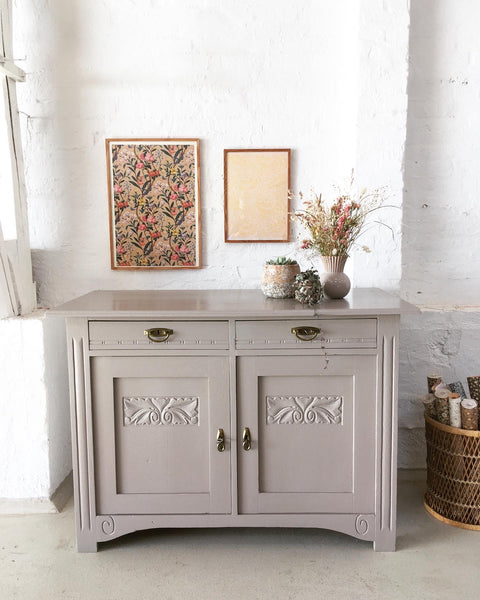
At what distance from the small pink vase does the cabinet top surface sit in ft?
0.21

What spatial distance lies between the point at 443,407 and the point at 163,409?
1447mm

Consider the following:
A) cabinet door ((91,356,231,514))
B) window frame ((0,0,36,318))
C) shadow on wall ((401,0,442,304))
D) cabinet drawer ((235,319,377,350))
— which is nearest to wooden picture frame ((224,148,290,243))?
shadow on wall ((401,0,442,304))

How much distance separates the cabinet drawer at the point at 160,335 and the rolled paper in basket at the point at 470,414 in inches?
50.0

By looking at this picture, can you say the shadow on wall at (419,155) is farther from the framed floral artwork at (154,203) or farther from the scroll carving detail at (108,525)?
the scroll carving detail at (108,525)

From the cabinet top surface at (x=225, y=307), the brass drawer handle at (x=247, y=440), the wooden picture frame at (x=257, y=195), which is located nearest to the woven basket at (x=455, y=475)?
the cabinet top surface at (x=225, y=307)

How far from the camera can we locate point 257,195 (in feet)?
11.0

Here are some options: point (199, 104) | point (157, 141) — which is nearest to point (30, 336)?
point (157, 141)

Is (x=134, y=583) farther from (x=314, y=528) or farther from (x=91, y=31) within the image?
(x=91, y=31)

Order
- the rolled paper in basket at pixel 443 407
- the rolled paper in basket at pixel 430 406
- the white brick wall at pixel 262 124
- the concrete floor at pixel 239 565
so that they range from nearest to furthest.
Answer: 1. the concrete floor at pixel 239 565
2. the rolled paper in basket at pixel 443 407
3. the rolled paper in basket at pixel 430 406
4. the white brick wall at pixel 262 124

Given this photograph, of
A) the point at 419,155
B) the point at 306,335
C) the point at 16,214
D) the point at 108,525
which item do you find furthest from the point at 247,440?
the point at 419,155

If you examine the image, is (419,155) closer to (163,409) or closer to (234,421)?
(234,421)

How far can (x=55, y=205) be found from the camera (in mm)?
Result: 3381

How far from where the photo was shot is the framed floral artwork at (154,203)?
3324 mm

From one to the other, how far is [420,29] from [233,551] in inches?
120
